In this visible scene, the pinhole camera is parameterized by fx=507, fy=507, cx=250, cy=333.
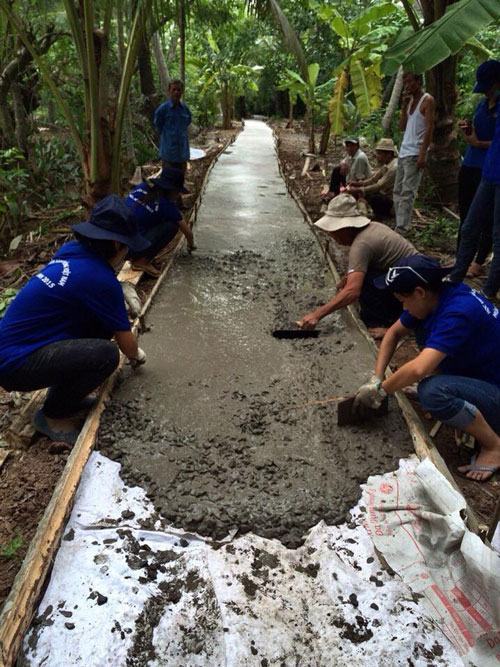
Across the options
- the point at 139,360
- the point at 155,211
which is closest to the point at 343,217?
the point at 139,360

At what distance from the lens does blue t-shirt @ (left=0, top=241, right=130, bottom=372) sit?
2.44 meters

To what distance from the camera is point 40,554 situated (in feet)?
5.90

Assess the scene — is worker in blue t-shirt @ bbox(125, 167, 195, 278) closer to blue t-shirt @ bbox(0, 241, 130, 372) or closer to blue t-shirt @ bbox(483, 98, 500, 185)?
blue t-shirt @ bbox(0, 241, 130, 372)

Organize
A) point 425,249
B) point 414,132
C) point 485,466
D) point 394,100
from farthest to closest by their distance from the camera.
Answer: point 394,100 → point 425,249 → point 414,132 → point 485,466

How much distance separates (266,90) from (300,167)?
614 inches

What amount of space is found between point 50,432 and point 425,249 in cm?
427

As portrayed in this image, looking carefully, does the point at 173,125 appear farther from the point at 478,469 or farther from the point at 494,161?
the point at 478,469

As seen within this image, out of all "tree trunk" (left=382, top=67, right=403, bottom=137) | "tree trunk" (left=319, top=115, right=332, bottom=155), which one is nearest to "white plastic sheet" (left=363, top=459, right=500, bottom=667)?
"tree trunk" (left=382, top=67, right=403, bottom=137)

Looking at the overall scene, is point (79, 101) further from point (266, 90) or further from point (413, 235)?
point (266, 90)

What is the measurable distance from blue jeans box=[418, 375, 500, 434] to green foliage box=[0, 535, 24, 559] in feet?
6.18

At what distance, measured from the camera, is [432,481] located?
80.4 inches

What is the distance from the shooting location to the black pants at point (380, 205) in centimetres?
609

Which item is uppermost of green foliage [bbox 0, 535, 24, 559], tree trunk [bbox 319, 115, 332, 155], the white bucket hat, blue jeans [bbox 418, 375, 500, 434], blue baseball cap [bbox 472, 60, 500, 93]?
blue baseball cap [bbox 472, 60, 500, 93]

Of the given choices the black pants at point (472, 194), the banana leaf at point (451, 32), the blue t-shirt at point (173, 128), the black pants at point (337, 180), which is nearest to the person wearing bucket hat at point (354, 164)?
the black pants at point (337, 180)
